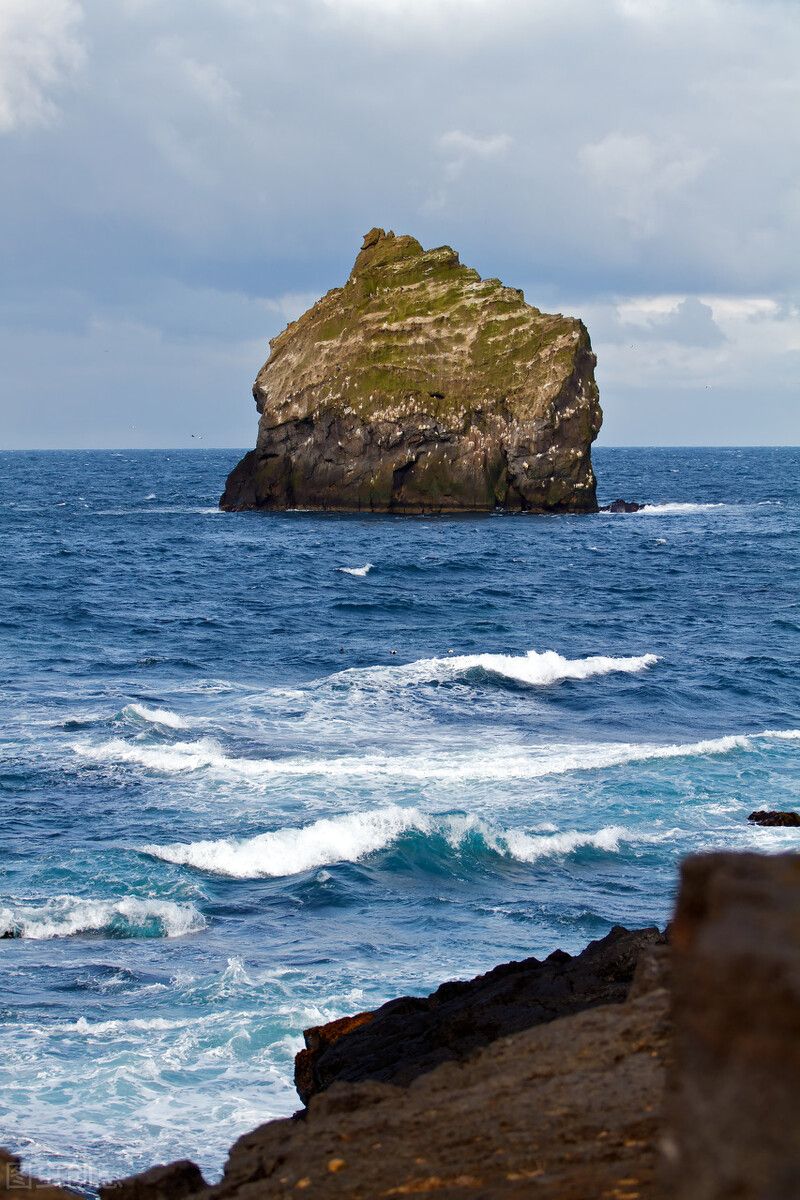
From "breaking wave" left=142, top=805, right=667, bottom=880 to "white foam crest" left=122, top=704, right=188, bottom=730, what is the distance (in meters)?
8.96

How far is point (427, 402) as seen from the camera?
86.4 metres

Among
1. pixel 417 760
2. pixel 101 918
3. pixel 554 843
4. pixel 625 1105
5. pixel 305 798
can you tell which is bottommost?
pixel 101 918

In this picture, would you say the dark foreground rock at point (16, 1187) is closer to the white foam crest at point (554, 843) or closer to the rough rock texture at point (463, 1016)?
the rough rock texture at point (463, 1016)

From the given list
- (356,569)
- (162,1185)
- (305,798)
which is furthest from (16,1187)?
(356,569)

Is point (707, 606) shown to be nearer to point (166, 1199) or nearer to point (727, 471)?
point (166, 1199)

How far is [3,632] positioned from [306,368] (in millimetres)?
49514

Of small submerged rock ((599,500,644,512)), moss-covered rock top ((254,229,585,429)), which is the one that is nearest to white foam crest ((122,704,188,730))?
moss-covered rock top ((254,229,585,429))

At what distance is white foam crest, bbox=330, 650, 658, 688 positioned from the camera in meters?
38.8

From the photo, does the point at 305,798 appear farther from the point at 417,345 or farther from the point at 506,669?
the point at 417,345

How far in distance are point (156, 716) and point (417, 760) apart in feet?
25.0

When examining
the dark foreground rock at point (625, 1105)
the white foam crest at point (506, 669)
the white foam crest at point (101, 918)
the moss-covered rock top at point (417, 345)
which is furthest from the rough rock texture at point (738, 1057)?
the moss-covered rock top at point (417, 345)

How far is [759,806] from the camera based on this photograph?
2562cm

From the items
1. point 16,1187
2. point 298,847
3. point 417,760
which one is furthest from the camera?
point 417,760

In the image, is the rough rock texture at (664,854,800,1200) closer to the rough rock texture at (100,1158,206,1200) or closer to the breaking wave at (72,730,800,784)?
the rough rock texture at (100,1158,206,1200)
